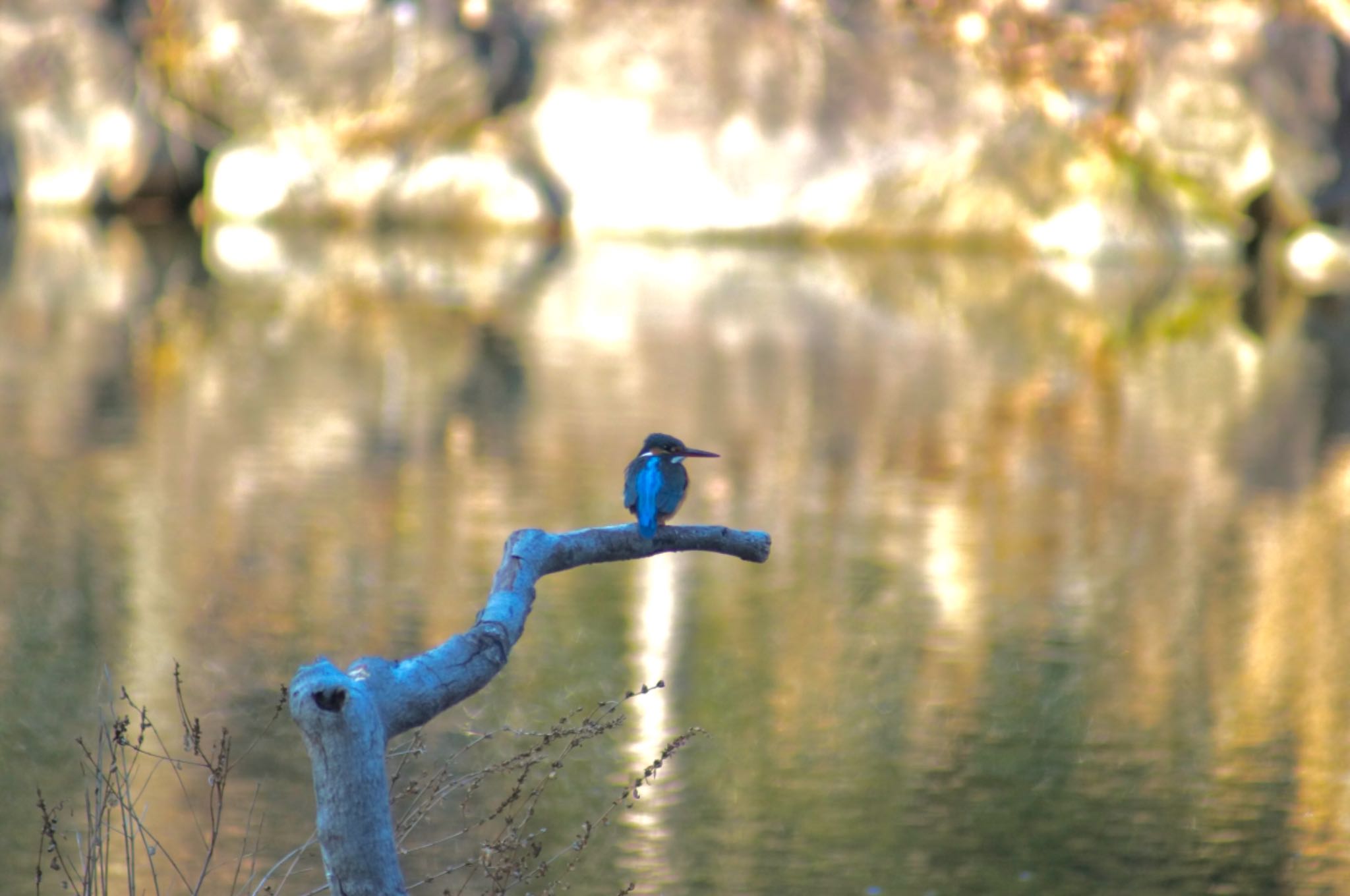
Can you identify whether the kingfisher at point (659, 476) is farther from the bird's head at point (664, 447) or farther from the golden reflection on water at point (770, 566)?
the golden reflection on water at point (770, 566)

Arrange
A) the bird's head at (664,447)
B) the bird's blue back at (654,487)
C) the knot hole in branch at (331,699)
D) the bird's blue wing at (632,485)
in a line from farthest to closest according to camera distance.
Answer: the bird's head at (664,447) < the bird's blue wing at (632,485) < the bird's blue back at (654,487) < the knot hole in branch at (331,699)

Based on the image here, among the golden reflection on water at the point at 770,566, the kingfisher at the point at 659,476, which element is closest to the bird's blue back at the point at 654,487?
the kingfisher at the point at 659,476

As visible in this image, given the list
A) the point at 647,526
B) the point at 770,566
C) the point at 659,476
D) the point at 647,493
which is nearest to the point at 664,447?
the point at 659,476

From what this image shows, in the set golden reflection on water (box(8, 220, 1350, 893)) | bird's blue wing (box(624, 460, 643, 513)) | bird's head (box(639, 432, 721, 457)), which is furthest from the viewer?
golden reflection on water (box(8, 220, 1350, 893))

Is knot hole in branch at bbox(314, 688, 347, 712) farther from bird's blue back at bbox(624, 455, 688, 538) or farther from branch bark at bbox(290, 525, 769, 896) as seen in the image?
bird's blue back at bbox(624, 455, 688, 538)

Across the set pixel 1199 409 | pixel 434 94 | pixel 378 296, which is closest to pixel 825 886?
pixel 1199 409

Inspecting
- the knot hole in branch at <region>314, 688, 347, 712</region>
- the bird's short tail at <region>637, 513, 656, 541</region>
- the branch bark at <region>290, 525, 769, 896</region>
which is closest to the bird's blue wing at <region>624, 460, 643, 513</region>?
the bird's short tail at <region>637, 513, 656, 541</region>

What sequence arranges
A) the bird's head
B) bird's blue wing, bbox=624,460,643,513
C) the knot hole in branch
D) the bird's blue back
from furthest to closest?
the bird's head, bird's blue wing, bbox=624,460,643,513, the bird's blue back, the knot hole in branch

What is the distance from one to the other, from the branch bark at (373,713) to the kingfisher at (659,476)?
0.56 meters

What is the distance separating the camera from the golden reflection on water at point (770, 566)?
19.4 feet

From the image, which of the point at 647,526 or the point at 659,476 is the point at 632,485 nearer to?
the point at 659,476

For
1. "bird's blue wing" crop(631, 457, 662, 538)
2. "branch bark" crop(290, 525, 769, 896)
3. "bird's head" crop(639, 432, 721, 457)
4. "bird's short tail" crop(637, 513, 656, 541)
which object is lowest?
"branch bark" crop(290, 525, 769, 896)

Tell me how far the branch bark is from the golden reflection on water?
8.38 feet

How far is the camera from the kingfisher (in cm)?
354
